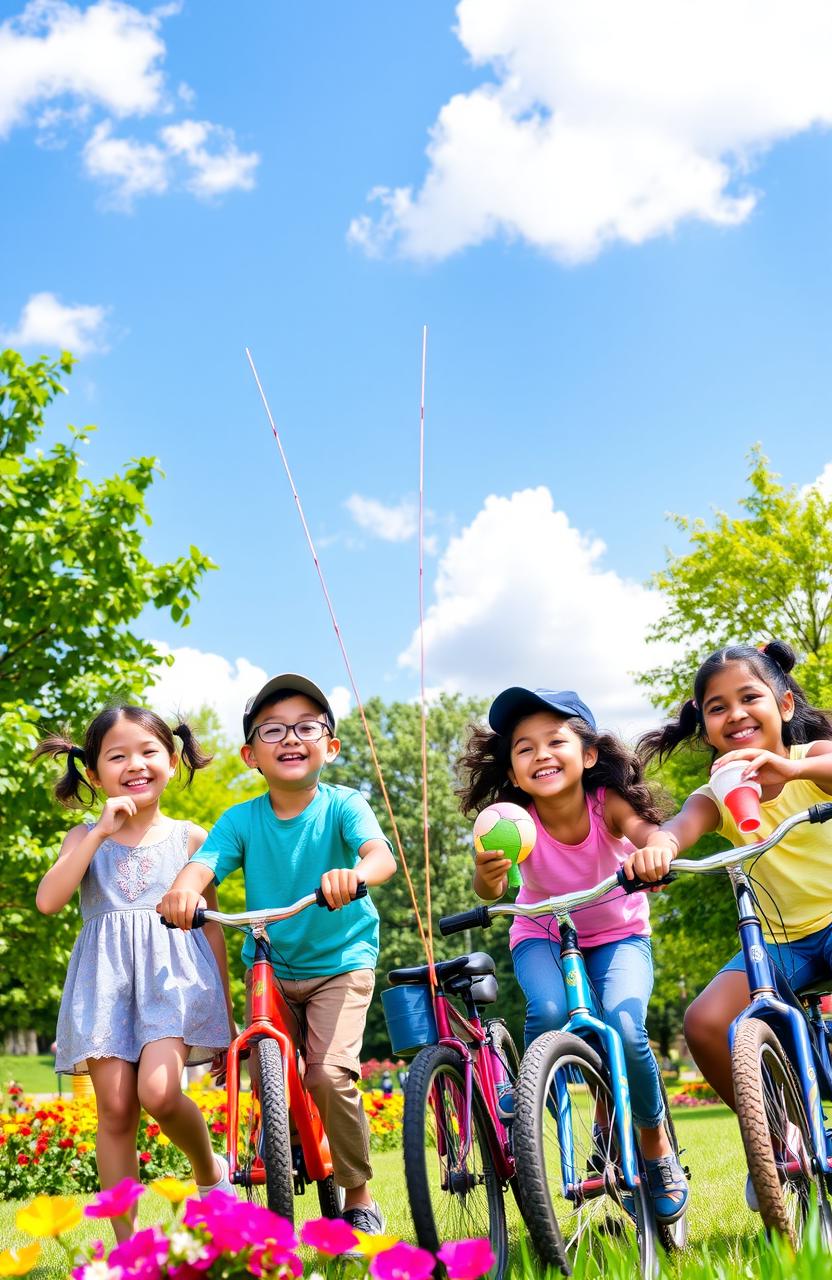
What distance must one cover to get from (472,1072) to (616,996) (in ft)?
1.89

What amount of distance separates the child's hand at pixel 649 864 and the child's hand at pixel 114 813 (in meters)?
1.88

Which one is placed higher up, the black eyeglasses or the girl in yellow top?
the black eyeglasses

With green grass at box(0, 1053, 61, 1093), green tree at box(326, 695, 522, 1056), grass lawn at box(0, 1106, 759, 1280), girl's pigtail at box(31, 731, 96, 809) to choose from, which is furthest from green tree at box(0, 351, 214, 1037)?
green grass at box(0, 1053, 61, 1093)

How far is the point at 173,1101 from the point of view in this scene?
386 centimetres

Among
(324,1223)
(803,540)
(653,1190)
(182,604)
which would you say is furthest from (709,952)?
(324,1223)

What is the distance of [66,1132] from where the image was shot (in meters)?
8.99

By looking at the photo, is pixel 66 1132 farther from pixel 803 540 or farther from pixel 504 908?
pixel 803 540

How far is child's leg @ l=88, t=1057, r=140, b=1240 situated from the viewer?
12.9 ft

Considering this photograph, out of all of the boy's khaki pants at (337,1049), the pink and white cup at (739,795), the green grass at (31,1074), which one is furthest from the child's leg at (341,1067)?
the green grass at (31,1074)

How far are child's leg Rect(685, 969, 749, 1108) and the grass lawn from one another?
1.73 feet

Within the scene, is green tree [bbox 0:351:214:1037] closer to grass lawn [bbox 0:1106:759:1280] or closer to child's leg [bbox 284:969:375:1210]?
grass lawn [bbox 0:1106:759:1280]

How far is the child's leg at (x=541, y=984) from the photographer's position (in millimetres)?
3494

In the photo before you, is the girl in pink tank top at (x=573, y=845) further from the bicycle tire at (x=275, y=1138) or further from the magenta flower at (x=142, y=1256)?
the magenta flower at (x=142, y=1256)

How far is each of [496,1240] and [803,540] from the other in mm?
16121
